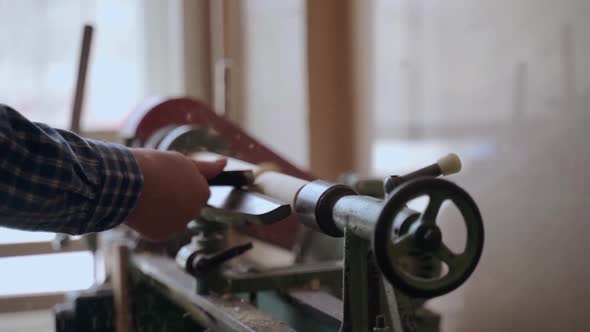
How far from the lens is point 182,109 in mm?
1282

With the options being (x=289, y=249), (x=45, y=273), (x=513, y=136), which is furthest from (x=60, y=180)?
(x=45, y=273)

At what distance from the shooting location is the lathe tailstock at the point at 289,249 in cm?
60

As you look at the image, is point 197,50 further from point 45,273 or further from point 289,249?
point 289,249

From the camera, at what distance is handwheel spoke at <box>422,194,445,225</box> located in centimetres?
60

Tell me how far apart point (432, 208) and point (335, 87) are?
4.67ft

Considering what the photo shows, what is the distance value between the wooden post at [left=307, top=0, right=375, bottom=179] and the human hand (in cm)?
105

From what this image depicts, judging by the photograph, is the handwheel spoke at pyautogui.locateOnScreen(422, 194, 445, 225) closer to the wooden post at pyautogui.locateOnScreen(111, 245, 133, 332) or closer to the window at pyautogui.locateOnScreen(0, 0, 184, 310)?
the wooden post at pyautogui.locateOnScreen(111, 245, 133, 332)

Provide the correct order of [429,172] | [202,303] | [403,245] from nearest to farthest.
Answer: [403,245] → [429,172] → [202,303]

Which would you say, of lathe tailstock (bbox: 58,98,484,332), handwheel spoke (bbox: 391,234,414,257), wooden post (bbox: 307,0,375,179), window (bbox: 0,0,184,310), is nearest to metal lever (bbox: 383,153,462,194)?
lathe tailstock (bbox: 58,98,484,332)

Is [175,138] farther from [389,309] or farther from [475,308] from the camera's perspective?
[475,308]

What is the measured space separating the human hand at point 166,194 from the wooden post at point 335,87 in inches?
41.4

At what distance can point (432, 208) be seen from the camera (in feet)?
1.98

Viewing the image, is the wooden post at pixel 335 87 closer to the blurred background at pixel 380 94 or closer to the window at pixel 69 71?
the blurred background at pixel 380 94

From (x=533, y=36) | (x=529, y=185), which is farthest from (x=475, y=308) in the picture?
(x=533, y=36)
